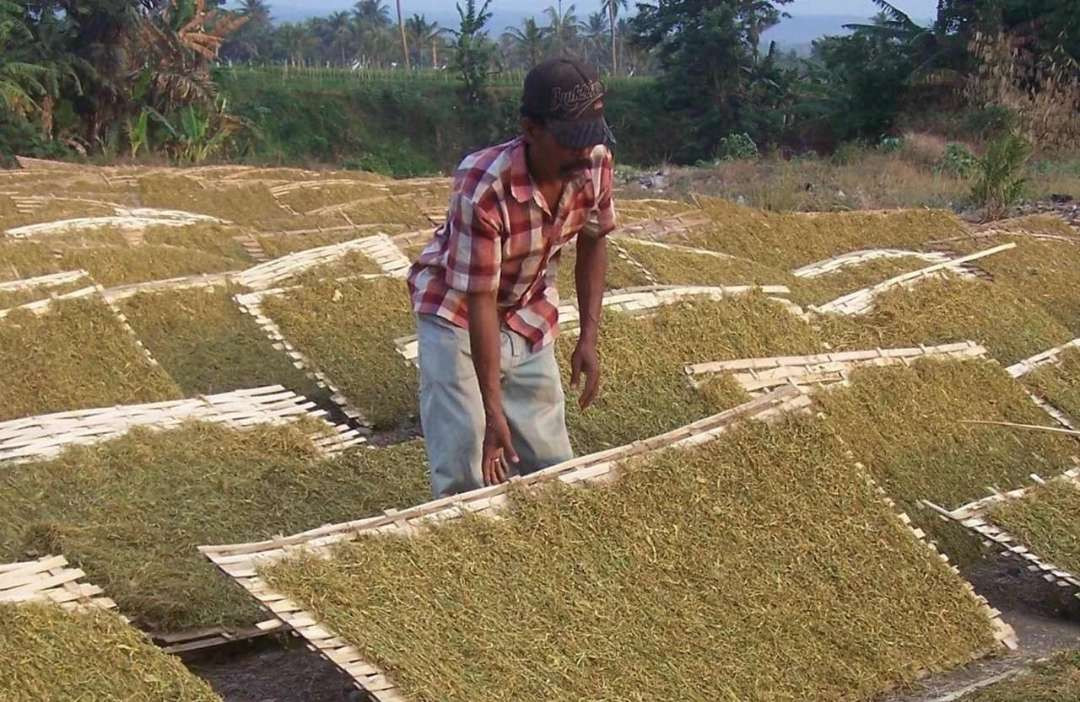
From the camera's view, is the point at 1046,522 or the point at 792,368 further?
the point at 792,368

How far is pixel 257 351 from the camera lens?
6.16 m

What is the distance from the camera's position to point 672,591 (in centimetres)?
332

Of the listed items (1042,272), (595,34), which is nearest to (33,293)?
(1042,272)

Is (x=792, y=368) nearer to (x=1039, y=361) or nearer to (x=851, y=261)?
(x=1039, y=361)

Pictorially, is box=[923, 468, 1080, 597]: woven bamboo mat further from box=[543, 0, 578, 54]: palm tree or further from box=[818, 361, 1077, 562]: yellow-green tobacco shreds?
box=[543, 0, 578, 54]: palm tree

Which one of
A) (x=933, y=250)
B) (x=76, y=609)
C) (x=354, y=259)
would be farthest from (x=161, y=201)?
(x=76, y=609)

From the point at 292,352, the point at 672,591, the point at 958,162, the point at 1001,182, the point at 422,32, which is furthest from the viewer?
the point at 422,32

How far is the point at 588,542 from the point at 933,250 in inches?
236

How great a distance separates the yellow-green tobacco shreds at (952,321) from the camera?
6004mm

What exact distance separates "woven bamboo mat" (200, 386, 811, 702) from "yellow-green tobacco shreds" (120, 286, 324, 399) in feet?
8.21

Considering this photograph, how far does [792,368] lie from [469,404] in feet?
7.19

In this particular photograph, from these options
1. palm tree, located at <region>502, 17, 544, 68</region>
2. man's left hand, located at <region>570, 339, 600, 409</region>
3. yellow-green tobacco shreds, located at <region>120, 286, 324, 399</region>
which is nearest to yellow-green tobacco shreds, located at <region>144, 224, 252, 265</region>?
yellow-green tobacco shreds, located at <region>120, 286, 324, 399</region>

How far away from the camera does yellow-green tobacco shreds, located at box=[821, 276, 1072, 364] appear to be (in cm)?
600

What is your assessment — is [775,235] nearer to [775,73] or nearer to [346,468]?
[346,468]
